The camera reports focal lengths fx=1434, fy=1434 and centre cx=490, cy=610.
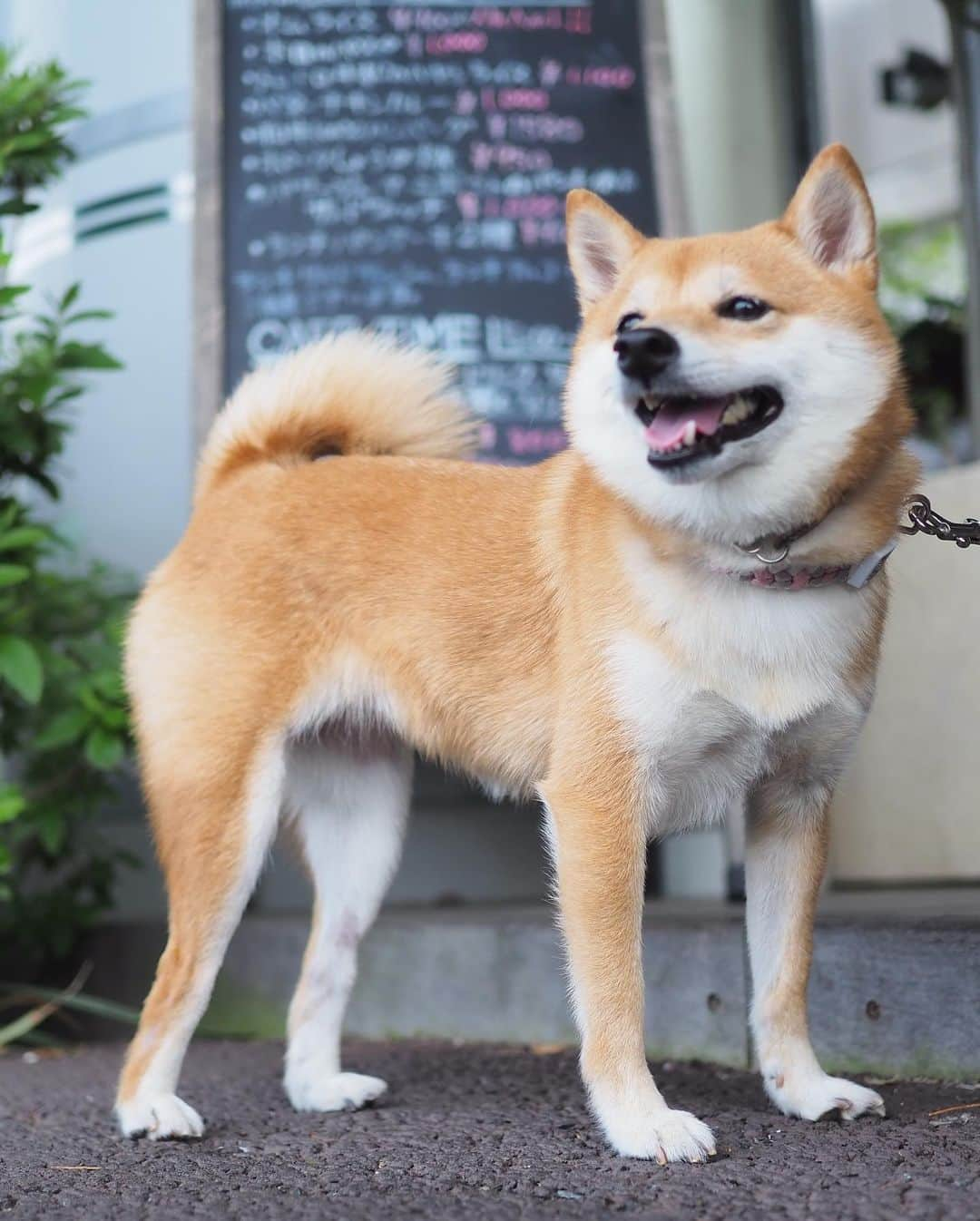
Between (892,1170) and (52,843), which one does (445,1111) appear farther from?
(52,843)

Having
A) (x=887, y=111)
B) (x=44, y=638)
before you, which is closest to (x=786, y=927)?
(x=44, y=638)

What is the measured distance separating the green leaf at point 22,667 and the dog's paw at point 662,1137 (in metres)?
1.64

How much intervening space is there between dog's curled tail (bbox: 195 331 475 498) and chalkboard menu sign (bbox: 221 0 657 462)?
948mm

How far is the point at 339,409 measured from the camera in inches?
114

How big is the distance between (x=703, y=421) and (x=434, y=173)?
7.44 feet

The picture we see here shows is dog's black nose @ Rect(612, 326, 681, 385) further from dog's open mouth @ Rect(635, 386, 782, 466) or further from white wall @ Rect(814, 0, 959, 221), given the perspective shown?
white wall @ Rect(814, 0, 959, 221)

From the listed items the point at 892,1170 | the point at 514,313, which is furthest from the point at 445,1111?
the point at 514,313

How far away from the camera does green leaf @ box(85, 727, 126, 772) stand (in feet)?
10.8

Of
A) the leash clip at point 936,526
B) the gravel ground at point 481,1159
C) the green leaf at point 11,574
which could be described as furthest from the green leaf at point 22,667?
the leash clip at point 936,526

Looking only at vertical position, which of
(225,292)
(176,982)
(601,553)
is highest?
(225,292)

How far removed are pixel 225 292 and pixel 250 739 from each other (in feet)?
5.81

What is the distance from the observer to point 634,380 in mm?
2033

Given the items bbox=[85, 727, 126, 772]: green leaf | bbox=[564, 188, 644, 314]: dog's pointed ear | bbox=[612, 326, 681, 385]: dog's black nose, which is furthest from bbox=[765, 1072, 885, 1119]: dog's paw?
bbox=[85, 727, 126, 772]: green leaf

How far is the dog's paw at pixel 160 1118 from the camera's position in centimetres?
241
